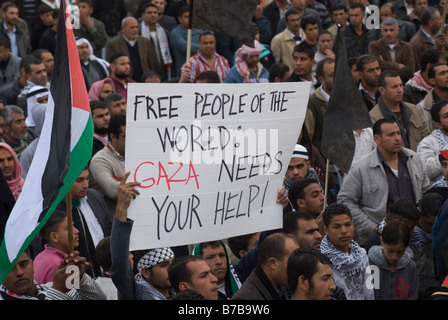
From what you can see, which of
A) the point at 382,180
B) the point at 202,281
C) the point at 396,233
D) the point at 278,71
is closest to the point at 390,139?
the point at 382,180

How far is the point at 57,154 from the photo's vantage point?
20.1 feet

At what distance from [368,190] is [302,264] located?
3225 mm

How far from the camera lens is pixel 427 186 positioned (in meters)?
9.45

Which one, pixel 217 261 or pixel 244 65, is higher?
pixel 244 65

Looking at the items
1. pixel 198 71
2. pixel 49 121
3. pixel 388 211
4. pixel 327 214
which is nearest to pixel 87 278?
pixel 49 121

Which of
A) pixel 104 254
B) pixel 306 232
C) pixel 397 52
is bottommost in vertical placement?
pixel 104 254

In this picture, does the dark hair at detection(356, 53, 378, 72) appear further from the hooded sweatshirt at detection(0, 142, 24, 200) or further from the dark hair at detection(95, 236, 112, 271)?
the dark hair at detection(95, 236, 112, 271)

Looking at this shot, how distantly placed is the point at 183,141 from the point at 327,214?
165cm

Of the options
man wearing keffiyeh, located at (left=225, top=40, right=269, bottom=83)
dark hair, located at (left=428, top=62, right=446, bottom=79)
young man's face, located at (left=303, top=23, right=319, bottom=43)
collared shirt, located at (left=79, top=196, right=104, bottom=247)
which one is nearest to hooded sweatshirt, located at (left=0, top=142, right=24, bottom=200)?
collared shirt, located at (left=79, top=196, right=104, bottom=247)

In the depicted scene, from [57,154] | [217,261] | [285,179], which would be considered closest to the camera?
[57,154]

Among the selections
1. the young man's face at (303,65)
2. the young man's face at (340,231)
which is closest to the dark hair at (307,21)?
the young man's face at (303,65)

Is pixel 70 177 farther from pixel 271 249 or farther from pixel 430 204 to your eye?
pixel 430 204

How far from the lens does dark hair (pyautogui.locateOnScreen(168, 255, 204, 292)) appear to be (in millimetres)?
6262

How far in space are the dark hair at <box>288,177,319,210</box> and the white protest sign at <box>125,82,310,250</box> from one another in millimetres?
1301
